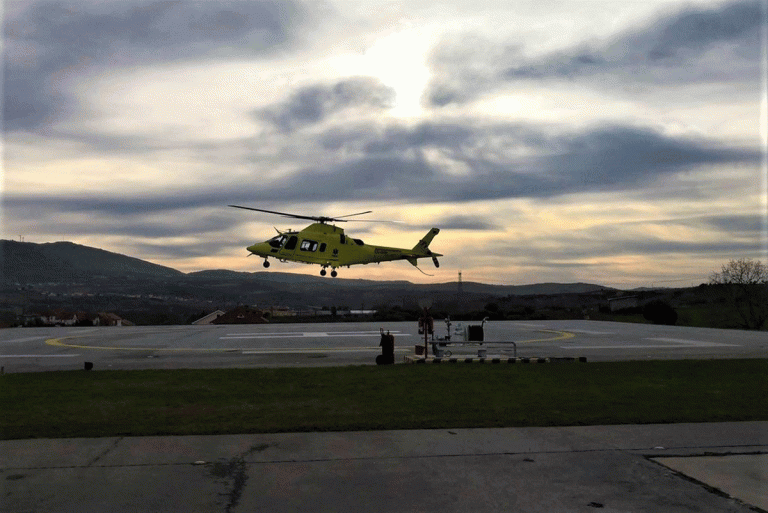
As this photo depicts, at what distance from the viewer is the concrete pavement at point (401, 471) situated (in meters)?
8.20

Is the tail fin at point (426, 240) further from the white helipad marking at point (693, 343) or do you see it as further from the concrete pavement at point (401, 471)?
the concrete pavement at point (401, 471)

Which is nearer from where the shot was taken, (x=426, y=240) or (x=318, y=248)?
(x=318, y=248)

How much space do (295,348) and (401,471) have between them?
78.3 feet

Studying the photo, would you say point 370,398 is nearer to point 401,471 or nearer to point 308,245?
point 401,471

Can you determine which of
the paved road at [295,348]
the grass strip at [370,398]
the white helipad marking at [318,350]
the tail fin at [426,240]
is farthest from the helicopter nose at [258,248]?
the grass strip at [370,398]

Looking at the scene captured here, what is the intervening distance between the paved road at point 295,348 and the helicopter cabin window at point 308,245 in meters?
5.13

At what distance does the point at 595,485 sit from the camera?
895 cm

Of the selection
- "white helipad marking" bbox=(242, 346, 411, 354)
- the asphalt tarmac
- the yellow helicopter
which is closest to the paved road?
"white helipad marking" bbox=(242, 346, 411, 354)

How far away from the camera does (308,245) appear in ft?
119

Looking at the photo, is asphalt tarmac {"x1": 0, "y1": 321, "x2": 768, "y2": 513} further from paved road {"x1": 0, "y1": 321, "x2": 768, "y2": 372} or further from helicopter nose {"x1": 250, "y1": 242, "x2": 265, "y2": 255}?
helicopter nose {"x1": 250, "y1": 242, "x2": 265, "y2": 255}

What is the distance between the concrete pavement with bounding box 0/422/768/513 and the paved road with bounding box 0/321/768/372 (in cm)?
1336

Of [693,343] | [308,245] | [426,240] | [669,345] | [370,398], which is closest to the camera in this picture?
[370,398]

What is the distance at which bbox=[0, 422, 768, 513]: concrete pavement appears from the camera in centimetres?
820

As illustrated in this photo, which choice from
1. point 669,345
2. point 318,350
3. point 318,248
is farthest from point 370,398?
point 669,345
